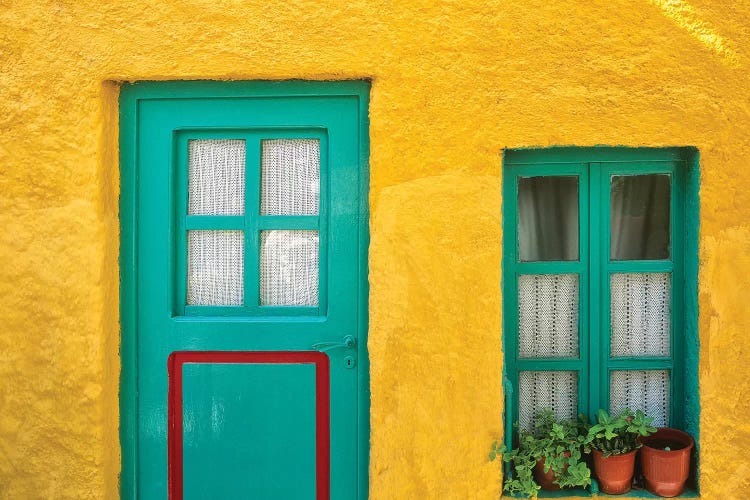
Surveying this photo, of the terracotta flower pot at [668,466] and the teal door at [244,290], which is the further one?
the teal door at [244,290]

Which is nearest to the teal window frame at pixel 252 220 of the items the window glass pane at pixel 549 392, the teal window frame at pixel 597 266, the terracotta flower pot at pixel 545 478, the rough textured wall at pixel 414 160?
the rough textured wall at pixel 414 160

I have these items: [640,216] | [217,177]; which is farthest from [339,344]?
[640,216]

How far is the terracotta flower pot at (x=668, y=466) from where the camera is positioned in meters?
2.65

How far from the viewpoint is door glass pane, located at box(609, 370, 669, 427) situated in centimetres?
285

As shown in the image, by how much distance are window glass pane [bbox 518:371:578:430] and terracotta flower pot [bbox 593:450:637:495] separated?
237mm

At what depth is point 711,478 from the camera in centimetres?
267

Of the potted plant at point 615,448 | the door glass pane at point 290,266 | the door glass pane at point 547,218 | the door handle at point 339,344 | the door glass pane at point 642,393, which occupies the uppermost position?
the door glass pane at point 547,218

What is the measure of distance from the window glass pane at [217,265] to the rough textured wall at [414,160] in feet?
1.23

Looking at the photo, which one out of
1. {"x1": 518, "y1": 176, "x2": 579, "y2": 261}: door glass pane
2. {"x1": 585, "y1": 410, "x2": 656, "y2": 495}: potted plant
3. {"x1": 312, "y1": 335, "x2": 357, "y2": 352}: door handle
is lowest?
{"x1": 585, "y1": 410, "x2": 656, "y2": 495}: potted plant

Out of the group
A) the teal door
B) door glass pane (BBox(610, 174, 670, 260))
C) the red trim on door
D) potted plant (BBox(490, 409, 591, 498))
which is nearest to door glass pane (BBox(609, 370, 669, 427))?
potted plant (BBox(490, 409, 591, 498))

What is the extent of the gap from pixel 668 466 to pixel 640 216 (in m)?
1.06

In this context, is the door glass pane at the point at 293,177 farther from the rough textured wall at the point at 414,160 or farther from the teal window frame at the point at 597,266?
the teal window frame at the point at 597,266

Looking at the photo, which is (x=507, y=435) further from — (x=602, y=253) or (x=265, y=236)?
(x=265, y=236)

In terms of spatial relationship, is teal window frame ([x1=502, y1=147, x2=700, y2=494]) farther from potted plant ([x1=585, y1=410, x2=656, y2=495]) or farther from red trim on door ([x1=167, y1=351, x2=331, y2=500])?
red trim on door ([x1=167, y1=351, x2=331, y2=500])
